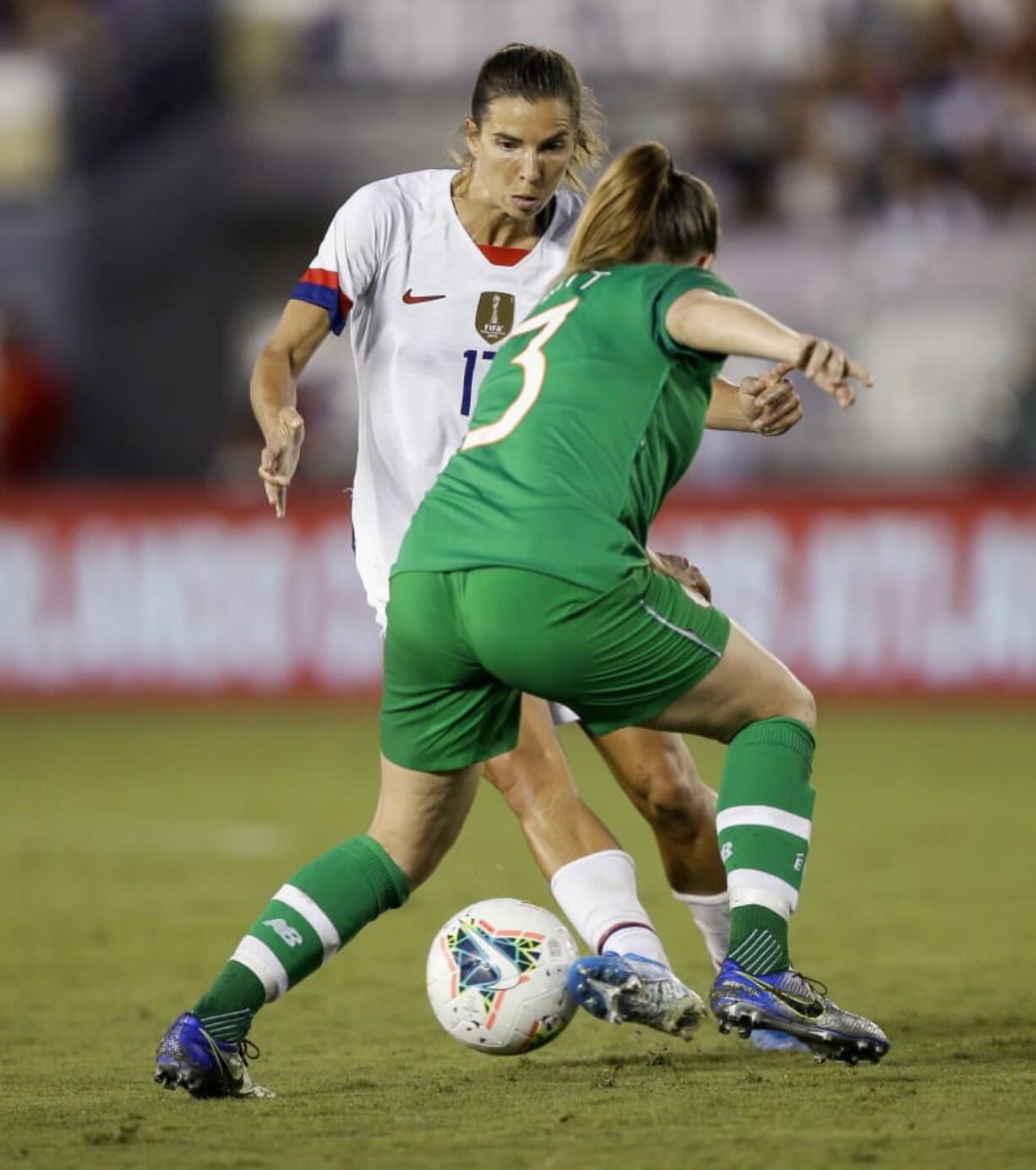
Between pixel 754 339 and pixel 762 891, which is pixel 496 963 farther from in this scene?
pixel 754 339

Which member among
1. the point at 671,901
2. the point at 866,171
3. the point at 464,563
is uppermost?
the point at 866,171

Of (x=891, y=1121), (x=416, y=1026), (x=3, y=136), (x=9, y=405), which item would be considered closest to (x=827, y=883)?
(x=416, y=1026)

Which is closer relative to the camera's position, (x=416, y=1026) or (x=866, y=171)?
(x=416, y=1026)

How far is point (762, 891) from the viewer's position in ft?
15.5

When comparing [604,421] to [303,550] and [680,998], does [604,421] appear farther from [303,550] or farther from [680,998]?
[303,550]

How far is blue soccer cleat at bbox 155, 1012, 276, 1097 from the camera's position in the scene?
4707mm

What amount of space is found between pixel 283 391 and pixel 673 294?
1076mm

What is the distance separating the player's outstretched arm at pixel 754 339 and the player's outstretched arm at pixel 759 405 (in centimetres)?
38

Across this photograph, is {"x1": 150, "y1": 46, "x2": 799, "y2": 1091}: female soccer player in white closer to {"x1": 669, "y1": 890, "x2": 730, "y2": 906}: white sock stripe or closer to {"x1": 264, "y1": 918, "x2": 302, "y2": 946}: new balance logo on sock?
{"x1": 669, "y1": 890, "x2": 730, "y2": 906}: white sock stripe

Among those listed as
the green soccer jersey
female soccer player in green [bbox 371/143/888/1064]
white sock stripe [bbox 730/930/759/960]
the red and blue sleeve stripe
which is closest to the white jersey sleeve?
the red and blue sleeve stripe

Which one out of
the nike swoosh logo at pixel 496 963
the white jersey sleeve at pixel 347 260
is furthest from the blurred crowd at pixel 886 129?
the nike swoosh logo at pixel 496 963

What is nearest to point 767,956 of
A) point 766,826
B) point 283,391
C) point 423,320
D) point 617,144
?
point 766,826

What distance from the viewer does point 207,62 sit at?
17906mm

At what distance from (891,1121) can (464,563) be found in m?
1.43
